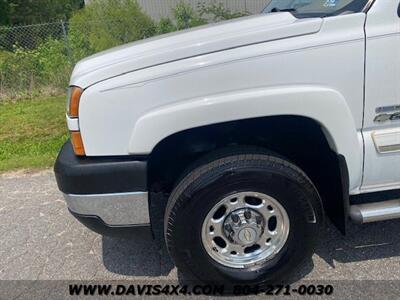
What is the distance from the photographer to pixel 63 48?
9953 millimetres

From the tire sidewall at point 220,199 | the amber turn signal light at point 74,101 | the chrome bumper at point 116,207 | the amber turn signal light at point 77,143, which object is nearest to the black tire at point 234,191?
the tire sidewall at point 220,199

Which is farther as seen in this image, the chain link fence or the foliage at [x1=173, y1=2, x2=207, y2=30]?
the foliage at [x1=173, y1=2, x2=207, y2=30]

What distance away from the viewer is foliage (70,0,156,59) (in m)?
10.2

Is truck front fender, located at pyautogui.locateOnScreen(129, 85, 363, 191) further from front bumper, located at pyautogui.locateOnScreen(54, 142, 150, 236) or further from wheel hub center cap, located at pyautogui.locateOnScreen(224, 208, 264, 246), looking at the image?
wheel hub center cap, located at pyautogui.locateOnScreen(224, 208, 264, 246)

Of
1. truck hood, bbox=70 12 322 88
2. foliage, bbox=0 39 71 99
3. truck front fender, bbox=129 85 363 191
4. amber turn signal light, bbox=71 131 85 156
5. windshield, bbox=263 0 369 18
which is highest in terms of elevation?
windshield, bbox=263 0 369 18

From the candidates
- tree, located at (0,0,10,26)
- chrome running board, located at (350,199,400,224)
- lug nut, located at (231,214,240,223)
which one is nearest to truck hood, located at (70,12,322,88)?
lug nut, located at (231,214,240,223)

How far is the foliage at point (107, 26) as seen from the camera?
10.2m

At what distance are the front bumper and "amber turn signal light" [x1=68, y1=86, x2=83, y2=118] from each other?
27 centimetres

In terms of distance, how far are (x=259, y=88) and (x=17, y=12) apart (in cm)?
2900

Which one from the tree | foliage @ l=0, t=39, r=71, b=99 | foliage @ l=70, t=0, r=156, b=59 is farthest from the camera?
the tree

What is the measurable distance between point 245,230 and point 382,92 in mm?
1140

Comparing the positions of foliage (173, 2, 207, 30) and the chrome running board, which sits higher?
foliage (173, 2, 207, 30)

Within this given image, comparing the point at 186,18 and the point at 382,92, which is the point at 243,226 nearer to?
the point at 382,92

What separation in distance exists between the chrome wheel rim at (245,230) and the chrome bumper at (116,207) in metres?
0.39
